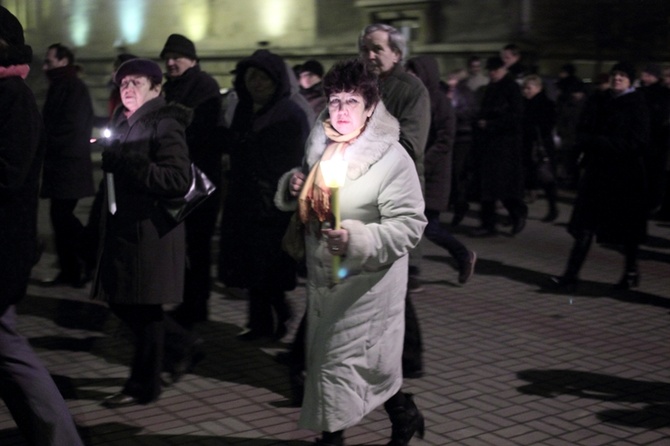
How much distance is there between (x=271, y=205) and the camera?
21.7 feet

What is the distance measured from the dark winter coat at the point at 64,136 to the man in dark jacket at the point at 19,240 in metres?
4.39

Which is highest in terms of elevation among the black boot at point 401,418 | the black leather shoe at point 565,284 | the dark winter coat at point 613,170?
the dark winter coat at point 613,170

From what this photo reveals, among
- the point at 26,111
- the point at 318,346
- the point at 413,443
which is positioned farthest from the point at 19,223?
the point at 413,443

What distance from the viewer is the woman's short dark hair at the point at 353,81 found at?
4370 millimetres

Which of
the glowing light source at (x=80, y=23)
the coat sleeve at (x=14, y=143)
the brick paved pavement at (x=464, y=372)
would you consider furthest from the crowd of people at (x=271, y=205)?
the glowing light source at (x=80, y=23)

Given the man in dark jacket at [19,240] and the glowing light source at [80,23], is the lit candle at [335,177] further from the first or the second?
the glowing light source at [80,23]

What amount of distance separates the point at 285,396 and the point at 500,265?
14.4 ft

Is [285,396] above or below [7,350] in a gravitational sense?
below

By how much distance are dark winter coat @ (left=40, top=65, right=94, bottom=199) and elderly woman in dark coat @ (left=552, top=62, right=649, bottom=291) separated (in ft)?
12.7

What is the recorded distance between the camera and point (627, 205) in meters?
8.31

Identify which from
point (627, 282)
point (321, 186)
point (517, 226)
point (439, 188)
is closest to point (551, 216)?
point (517, 226)

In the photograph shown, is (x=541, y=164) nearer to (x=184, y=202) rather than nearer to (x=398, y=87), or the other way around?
A: (x=398, y=87)

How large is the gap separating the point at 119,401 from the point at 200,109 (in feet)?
7.55

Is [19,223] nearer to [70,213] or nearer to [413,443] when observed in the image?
[413,443]
